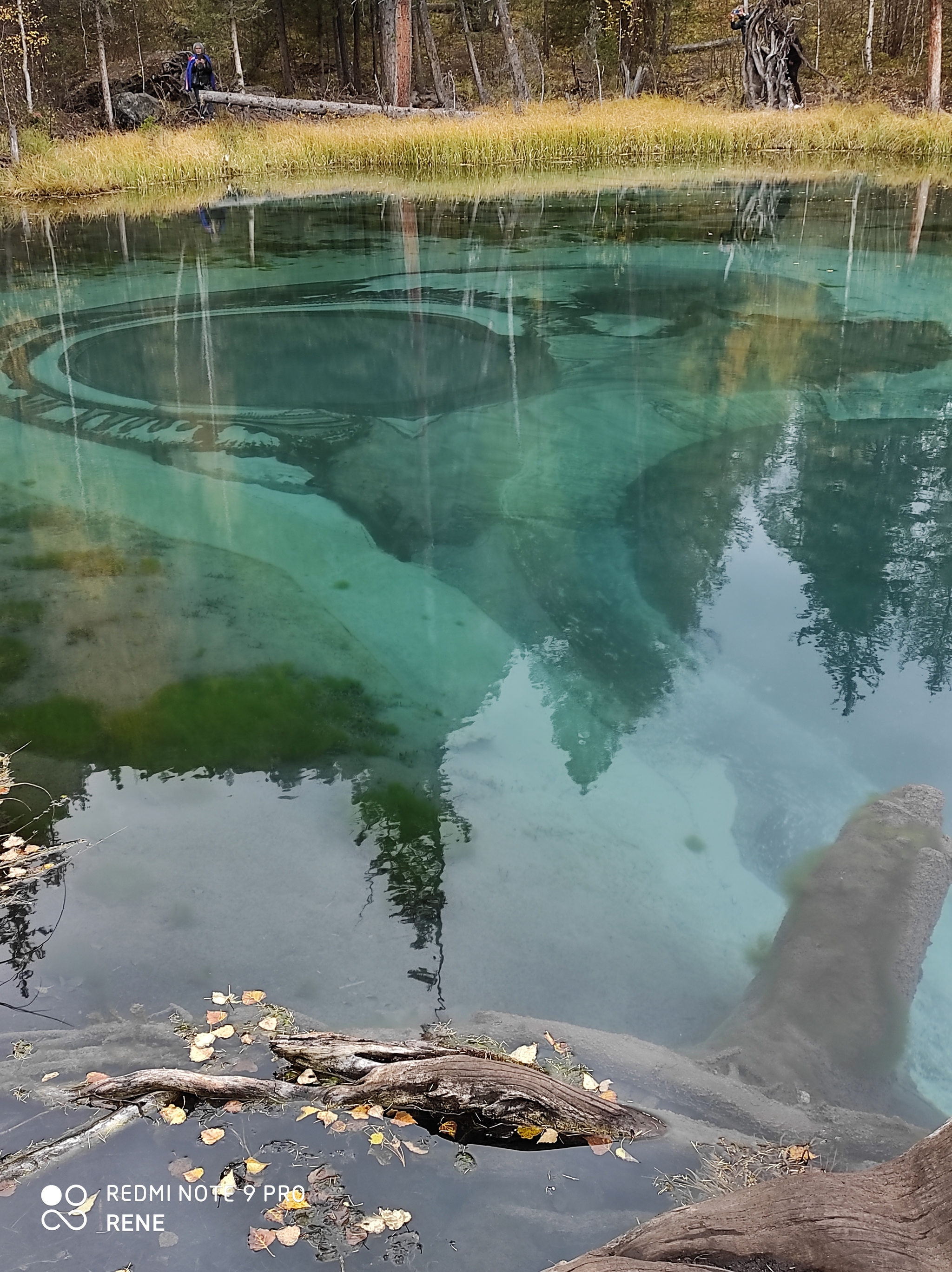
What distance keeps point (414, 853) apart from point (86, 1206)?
110cm

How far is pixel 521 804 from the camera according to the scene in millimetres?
2686

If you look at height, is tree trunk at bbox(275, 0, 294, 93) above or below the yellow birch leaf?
above

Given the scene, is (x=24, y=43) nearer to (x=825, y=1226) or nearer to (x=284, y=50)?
(x=284, y=50)

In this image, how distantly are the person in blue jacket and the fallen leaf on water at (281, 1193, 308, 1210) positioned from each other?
66.5 ft

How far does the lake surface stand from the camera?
83.8 inches

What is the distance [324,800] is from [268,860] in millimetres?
265

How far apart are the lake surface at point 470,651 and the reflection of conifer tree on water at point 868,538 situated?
2 centimetres

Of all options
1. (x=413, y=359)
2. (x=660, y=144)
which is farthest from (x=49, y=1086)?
(x=660, y=144)

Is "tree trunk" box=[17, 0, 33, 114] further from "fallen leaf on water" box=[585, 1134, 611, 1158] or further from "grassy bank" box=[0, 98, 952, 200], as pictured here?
"fallen leaf on water" box=[585, 1134, 611, 1158]

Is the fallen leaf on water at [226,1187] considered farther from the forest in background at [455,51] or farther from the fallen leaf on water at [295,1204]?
the forest in background at [455,51]

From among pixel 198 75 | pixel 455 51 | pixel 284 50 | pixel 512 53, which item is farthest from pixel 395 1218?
pixel 455 51

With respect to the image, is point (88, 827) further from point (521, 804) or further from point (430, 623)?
point (430, 623)

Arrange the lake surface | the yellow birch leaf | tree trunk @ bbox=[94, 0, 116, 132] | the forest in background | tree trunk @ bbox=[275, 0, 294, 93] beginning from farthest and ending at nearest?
tree trunk @ bbox=[275, 0, 294, 93] → the forest in background → tree trunk @ bbox=[94, 0, 116, 132] → the lake surface → the yellow birch leaf

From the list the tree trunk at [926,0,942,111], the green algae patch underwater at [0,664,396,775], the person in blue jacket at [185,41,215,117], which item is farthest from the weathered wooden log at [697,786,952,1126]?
the person in blue jacket at [185,41,215,117]
